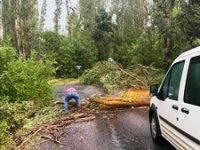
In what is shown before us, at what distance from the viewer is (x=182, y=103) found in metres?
5.88

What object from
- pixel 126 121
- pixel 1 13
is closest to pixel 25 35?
pixel 1 13

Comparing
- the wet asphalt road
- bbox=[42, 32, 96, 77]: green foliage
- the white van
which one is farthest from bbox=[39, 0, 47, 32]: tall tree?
the white van

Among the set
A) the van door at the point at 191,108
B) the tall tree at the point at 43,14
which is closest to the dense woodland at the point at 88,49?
the tall tree at the point at 43,14

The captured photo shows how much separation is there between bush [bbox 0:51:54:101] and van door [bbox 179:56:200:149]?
8.84 metres

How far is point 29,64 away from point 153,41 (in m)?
19.3

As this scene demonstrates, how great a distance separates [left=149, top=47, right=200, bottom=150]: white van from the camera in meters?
5.37

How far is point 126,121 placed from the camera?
40.1ft

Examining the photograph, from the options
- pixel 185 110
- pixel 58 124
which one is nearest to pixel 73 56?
pixel 58 124

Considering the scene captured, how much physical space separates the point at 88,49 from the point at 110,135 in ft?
110

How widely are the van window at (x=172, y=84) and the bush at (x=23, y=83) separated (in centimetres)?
750

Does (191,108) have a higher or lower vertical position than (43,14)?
lower

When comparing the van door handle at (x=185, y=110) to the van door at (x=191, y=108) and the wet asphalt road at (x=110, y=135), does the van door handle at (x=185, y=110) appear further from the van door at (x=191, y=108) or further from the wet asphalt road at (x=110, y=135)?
the wet asphalt road at (x=110, y=135)

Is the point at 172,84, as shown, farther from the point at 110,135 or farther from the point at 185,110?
→ the point at 110,135

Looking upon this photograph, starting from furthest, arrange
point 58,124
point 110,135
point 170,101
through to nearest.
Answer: point 58,124 < point 110,135 < point 170,101
